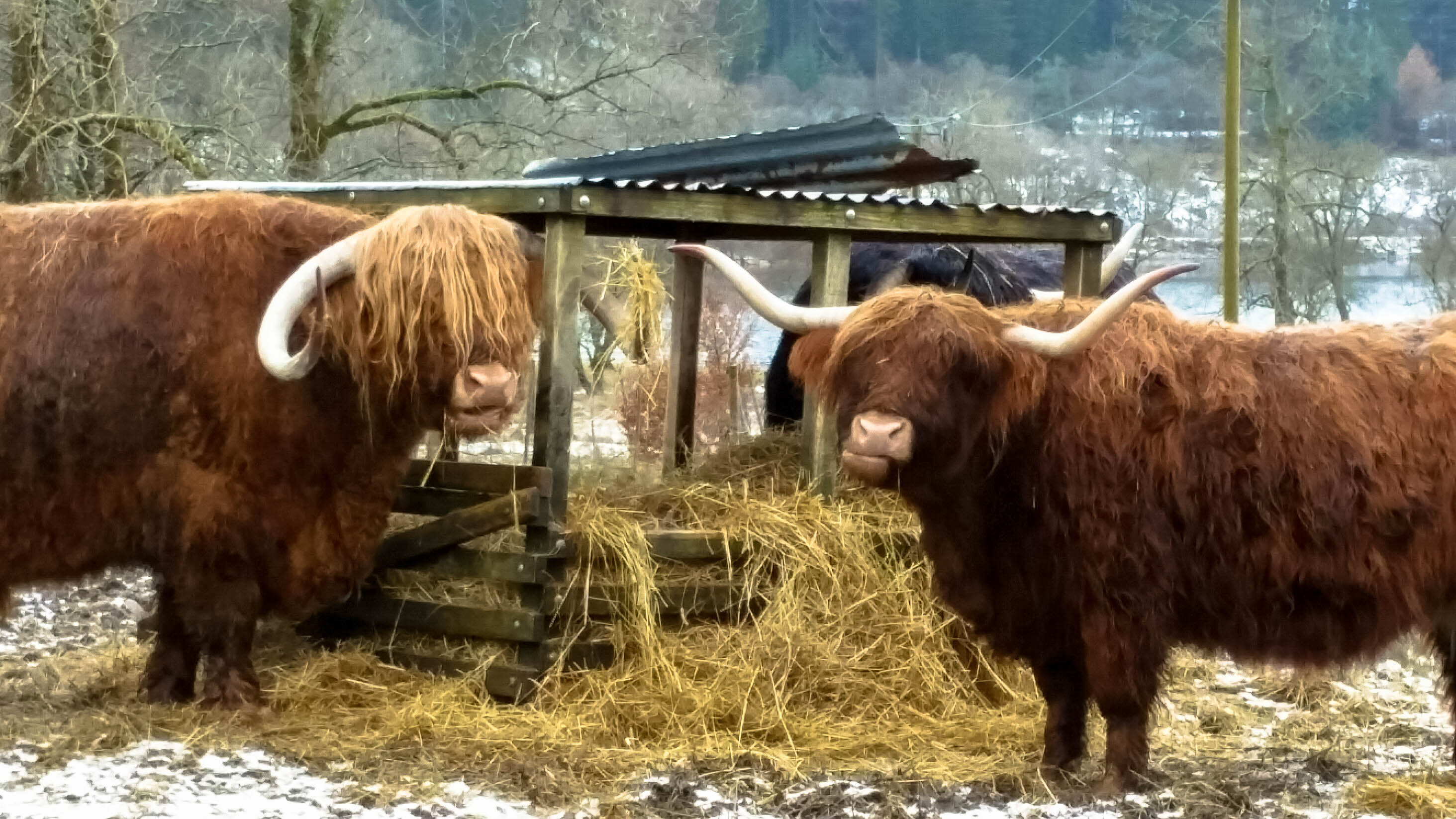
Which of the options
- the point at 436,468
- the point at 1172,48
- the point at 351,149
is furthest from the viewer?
the point at 351,149

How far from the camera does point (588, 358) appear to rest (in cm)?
684

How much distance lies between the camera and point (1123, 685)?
12.7ft

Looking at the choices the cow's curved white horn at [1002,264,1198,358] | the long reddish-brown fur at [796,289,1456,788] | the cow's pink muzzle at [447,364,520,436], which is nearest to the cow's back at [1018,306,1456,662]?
the long reddish-brown fur at [796,289,1456,788]

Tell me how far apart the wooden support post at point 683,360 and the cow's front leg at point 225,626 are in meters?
2.23

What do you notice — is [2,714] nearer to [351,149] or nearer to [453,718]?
[453,718]

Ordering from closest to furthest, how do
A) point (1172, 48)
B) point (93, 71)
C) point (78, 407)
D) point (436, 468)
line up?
1. point (78, 407)
2. point (436, 468)
3. point (1172, 48)
4. point (93, 71)

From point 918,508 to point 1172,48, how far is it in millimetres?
5354

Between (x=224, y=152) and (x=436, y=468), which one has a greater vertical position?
(x=224, y=152)

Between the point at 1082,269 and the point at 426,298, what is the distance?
2922 mm

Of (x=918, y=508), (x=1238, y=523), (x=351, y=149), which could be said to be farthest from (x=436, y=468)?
(x=351, y=149)

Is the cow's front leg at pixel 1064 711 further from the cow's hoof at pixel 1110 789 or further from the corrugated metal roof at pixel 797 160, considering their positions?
the corrugated metal roof at pixel 797 160

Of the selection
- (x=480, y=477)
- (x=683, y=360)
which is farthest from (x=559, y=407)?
(x=683, y=360)

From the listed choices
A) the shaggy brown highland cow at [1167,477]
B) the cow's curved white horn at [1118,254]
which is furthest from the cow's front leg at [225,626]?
the cow's curved white horn at [1118,254]

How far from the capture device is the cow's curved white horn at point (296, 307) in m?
4.08
